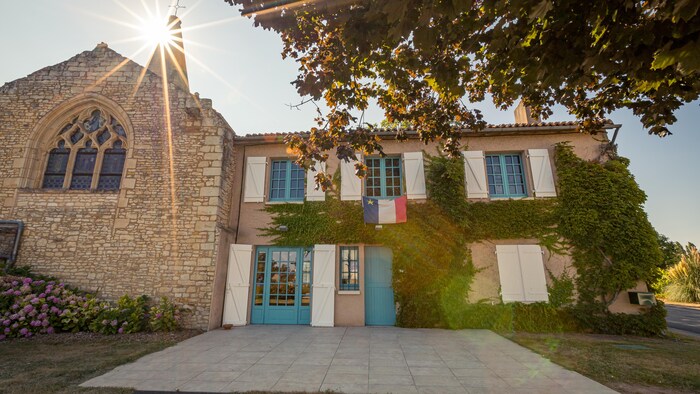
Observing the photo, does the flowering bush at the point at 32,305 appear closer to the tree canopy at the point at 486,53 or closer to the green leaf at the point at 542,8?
the tree canopy at the point at 486,53

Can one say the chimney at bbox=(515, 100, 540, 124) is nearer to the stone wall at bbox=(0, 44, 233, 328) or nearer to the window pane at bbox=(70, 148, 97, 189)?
the stone wall at bbox=(0, 44, 233, 328)

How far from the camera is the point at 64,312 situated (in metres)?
6.24

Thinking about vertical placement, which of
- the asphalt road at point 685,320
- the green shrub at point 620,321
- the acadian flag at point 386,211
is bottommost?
the asphalt road at point 685,320

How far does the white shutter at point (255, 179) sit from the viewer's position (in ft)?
26.8

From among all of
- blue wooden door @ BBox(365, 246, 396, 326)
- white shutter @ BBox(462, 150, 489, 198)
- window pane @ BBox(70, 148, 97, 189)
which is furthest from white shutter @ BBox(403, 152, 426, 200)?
window pane @ BBox(70, 148, 97, 189)

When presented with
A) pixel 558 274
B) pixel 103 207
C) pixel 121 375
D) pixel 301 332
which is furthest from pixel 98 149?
pixel 558 274

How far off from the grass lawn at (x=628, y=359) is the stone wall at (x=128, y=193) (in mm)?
7007

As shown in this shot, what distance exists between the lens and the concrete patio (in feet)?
11.8

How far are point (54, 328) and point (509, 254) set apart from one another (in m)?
10.3

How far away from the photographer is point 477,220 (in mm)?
7566

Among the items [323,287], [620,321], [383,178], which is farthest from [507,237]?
[323,287]

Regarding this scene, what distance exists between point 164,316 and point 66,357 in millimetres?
1883

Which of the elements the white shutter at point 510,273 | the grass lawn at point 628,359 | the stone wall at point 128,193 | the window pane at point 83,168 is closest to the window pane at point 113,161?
the window pane at point 83,168

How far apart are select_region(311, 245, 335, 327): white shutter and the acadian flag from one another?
128 cm
